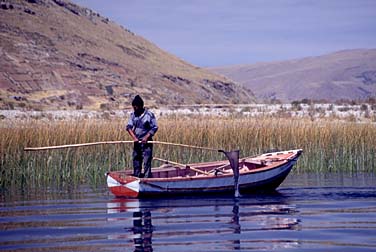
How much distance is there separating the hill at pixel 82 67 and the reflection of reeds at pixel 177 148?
1054 inches

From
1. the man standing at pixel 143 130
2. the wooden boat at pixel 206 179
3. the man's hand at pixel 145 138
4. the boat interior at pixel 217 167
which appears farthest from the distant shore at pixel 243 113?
the man's hand at pixel 145 138

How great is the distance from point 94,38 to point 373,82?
7946cm

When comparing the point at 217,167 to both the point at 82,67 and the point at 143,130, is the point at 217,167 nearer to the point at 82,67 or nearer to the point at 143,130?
the point at 143,130

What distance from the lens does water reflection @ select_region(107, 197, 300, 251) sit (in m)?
11.9

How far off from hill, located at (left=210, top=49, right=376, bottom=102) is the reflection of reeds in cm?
9817

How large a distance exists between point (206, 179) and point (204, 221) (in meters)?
3.58

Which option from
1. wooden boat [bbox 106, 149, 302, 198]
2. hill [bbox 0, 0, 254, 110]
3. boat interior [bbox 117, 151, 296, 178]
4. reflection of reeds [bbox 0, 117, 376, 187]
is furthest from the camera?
hill [bbox 0, 0, 254, 110]

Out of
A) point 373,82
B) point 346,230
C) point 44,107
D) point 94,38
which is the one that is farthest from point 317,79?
point 346,230

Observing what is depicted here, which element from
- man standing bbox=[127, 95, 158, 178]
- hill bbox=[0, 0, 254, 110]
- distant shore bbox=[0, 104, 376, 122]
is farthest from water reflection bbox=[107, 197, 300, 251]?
hill bbox=[0, 0, 254, 110]

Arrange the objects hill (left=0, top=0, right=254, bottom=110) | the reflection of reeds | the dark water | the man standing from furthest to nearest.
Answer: hill (left=0, top=0, right=254, bottom=110) < the reflection of reeds < the man standing < the dark water

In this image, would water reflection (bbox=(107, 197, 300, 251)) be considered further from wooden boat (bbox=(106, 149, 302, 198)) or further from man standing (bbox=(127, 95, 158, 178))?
man standing (bbox=(127, 95, 158, 178))

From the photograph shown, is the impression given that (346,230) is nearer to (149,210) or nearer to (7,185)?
(149,210)

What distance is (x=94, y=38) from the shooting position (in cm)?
7406

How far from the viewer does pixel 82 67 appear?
2552 inches
